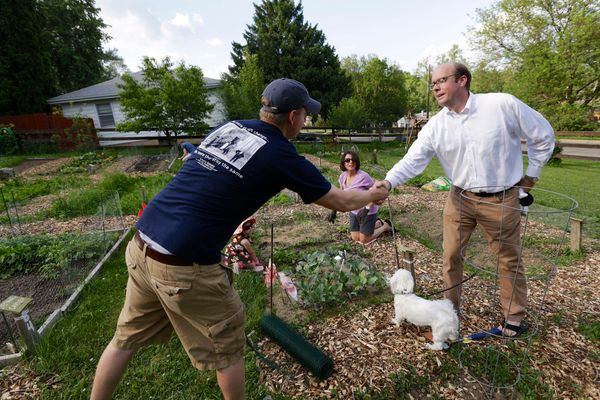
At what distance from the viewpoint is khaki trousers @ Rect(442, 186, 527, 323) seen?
2.39 metres

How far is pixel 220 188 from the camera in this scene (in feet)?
5.11

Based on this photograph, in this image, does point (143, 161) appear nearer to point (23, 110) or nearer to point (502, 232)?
point (23, 110)

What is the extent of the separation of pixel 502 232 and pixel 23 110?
2388cm

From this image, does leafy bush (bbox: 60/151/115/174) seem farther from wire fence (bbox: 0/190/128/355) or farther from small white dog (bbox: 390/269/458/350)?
small white dog (bbox: 390/269/458/350)

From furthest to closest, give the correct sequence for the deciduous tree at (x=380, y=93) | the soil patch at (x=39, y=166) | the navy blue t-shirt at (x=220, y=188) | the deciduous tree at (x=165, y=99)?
the deciduous tree at (x=380, y=93) < the deciduous tree at (x=165, y=99) < the soil patch at (x=39, y=166) < the navy blue t-shirt at (x=220, y=188)

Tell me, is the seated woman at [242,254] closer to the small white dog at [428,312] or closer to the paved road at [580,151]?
the small white dog at [428,312]

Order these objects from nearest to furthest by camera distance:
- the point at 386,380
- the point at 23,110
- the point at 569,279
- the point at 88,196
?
the point at 386,380 < the point at 569,279 < the point at 88,196 < the point at 23,110

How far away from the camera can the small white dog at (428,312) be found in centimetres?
243

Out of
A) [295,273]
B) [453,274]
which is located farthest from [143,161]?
[453,274]

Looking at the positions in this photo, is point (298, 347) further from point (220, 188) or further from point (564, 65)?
point (564, 65)

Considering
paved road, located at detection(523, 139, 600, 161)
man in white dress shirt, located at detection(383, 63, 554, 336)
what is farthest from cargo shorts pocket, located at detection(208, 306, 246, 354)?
paved road, located at detection(523, 139, 600, 161)

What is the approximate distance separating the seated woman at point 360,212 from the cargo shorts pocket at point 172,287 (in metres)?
3.31

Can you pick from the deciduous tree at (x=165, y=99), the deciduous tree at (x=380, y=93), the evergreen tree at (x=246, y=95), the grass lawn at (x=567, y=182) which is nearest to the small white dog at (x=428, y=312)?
the grass lawn at (x=567, y=182)

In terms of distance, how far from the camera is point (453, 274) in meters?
2.78
